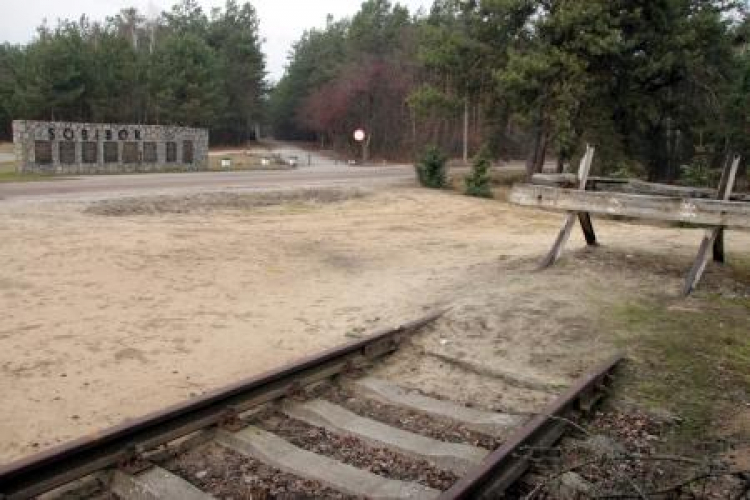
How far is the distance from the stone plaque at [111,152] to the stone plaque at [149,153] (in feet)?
5.28

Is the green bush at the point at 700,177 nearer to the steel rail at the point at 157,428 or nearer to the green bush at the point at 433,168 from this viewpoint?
the green bush at the point at 433,168

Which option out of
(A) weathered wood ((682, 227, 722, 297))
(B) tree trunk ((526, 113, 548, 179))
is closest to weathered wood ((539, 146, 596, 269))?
(A) weathered wood ((682, 227, 722, 297))

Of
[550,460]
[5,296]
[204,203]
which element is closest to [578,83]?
[204,203]

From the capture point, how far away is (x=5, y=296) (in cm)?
874

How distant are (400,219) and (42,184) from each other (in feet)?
44.9

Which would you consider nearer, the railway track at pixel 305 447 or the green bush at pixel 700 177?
the railway track at pixel 305 447

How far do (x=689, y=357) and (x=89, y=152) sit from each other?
100ft

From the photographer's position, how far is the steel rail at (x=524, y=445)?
3809 mm

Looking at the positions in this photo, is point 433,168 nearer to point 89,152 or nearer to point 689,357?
point 89,152

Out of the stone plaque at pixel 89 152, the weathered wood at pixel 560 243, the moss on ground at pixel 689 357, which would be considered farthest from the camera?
the stone plaque at pixel 89 152

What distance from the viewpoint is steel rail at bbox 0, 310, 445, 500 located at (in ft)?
12.7

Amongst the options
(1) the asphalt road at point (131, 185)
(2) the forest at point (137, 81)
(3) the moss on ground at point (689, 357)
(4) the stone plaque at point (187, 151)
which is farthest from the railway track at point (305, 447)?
(2) the forest at point (137, 81)

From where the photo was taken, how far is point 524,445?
4402 mm

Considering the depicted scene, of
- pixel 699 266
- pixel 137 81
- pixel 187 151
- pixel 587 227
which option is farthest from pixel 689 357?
pixel 137 81
